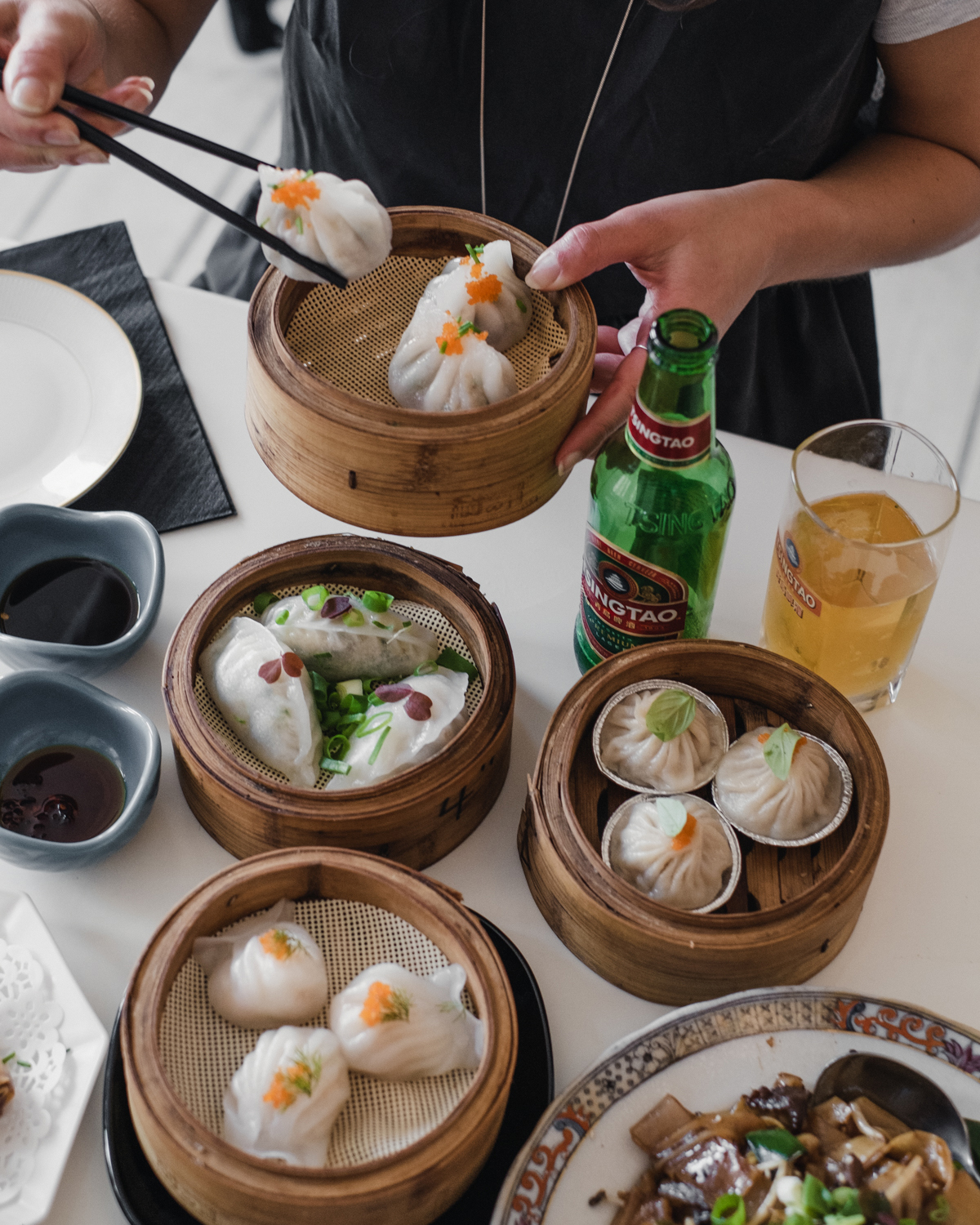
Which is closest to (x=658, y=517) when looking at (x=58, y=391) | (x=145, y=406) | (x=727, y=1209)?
(x=727, y=1209)

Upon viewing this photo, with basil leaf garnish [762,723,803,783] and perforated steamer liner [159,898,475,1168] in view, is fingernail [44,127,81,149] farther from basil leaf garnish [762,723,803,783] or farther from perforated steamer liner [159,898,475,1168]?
basil leaf garnish [762,723,803,783]

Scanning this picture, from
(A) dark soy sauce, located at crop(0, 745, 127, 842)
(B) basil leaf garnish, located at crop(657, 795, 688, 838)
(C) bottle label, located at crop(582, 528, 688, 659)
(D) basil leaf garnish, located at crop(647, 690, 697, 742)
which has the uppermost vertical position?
(C) bottle label, located at crop(582, 528, 688, 659)

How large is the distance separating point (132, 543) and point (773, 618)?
0.79 metres

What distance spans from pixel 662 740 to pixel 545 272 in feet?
1.67

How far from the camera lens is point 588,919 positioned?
1116 mm

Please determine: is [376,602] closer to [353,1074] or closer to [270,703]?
[270,703]

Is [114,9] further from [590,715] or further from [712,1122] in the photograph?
[712,1122]

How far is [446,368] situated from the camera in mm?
1212

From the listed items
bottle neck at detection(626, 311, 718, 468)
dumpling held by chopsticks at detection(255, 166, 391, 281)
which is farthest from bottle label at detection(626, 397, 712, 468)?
dumpling held by chopsticks at detection(255, 166, 391, 281)


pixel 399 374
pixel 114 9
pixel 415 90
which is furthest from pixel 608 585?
pixel 114 9

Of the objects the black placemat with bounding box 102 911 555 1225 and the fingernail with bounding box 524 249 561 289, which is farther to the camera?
the fingernail with bounding box 524 249 561 289

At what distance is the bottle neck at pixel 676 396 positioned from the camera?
1017 millimetres

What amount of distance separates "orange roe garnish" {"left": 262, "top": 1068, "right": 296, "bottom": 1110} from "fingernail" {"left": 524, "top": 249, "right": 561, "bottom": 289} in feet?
2.67

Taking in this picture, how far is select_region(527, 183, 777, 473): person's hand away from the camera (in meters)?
1.21
